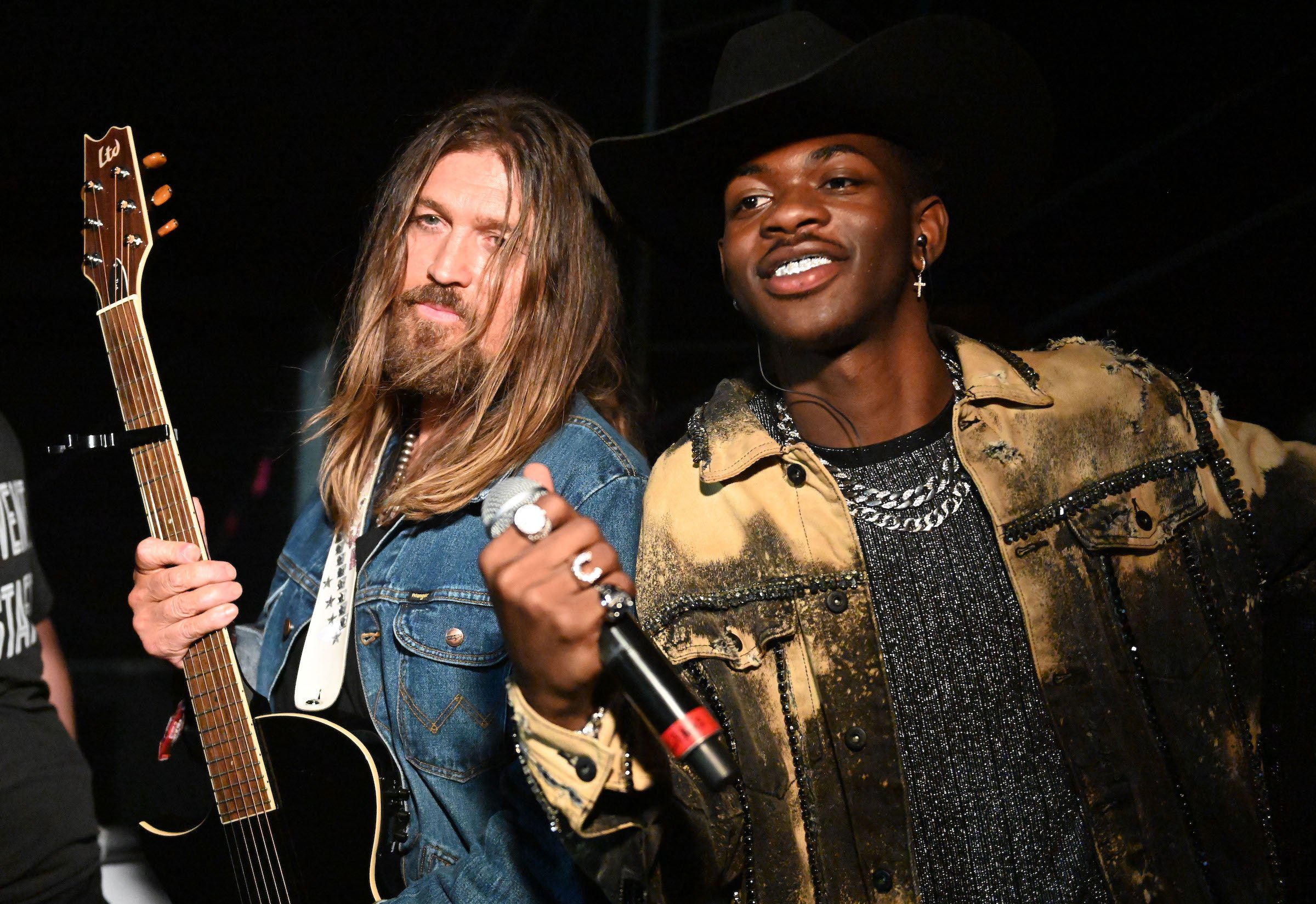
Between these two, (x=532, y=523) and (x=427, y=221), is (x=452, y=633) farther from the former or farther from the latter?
(x=427, y=221)

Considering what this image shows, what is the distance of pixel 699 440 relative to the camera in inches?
80.8

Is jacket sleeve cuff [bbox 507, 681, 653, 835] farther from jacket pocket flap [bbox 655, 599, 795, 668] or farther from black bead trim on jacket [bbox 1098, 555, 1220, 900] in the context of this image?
black bead trim on jacket [bbox 1098, 555, 1220, 900]

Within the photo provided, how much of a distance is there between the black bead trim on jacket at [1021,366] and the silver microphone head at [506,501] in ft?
3.68

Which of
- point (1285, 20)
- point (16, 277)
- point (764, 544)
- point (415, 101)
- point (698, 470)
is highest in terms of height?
point (415, 101)

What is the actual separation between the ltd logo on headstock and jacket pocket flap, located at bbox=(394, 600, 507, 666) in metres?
1.36

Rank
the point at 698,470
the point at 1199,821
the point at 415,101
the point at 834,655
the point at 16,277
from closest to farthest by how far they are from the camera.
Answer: the point at 1199,821 → the point at 834,655 → the point at 698,470 → the point at 16,277 → the point at 415,101

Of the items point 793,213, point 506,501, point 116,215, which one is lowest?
point 506,501

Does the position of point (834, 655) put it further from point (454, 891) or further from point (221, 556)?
point (221, 556)

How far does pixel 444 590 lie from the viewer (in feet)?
7.06

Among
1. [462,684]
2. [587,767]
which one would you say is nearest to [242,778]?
[462,684]

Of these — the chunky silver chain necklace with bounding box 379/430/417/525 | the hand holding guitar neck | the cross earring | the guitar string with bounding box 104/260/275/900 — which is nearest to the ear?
the cross earring

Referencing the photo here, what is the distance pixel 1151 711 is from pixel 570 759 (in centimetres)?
110

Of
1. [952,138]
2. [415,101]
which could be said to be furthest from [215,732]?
[952,138]

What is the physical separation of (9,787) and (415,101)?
2090mm
